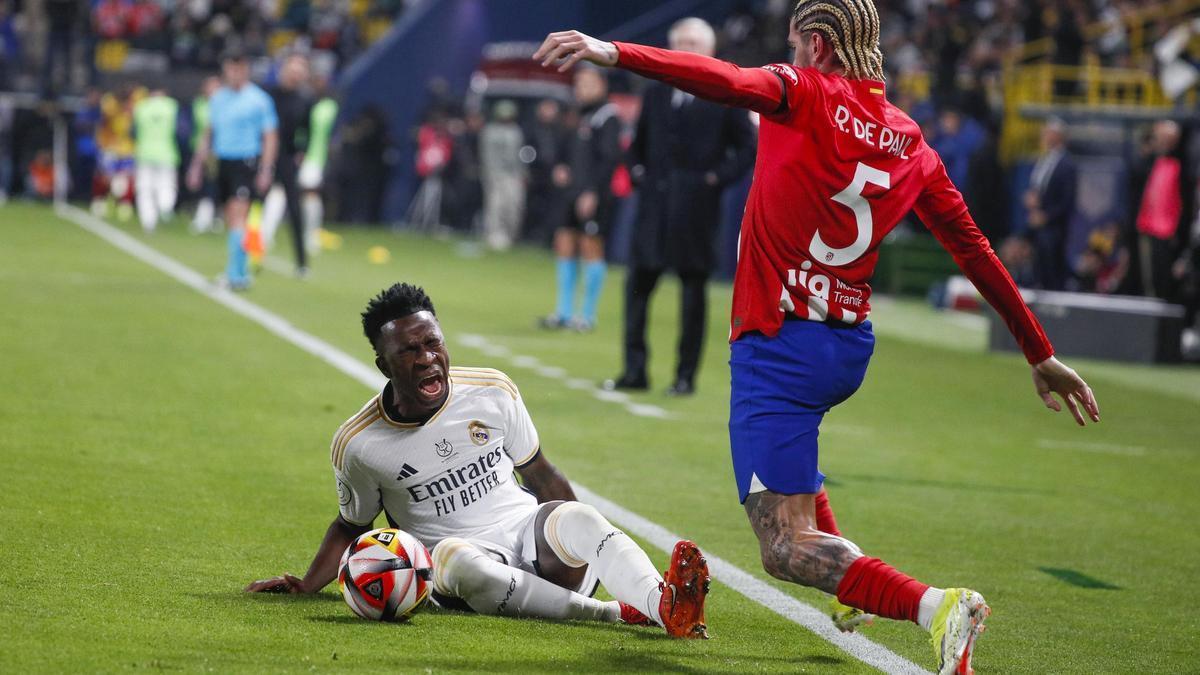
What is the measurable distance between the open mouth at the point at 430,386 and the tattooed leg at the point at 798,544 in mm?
1040

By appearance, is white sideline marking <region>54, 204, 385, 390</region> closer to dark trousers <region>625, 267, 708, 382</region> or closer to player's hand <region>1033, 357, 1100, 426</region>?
dark trousers <region>625, 267, 708, 382</region>

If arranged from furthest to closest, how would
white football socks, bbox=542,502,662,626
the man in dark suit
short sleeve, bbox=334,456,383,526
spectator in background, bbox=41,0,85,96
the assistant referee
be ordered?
spectator in background, bbox=41,0,85,96 < the assistant referee < the man in dark suit < short sleeve, bbox=334,456,383,526 < white football socks, bbox=542,502,662,626

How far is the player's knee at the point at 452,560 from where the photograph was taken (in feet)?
17.8

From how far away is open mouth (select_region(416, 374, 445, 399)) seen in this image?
5.40m

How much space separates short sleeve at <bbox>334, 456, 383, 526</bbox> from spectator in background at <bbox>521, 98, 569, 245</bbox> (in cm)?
2094

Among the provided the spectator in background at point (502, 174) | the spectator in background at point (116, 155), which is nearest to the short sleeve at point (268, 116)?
the spectator in background at point (502, 174)

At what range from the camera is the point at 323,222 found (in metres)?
32.8

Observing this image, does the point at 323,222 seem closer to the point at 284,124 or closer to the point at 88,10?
the point at 88,10

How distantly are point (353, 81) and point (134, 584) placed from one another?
30.4 meters

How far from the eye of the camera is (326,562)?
5586mm

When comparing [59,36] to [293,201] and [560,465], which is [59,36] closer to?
[293,201]

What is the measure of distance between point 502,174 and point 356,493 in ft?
79.0

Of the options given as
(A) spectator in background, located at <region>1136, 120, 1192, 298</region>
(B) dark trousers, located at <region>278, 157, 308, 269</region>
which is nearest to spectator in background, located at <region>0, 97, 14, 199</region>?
(B) dark trousers, located at <region>278, 157, 308, 269</region>

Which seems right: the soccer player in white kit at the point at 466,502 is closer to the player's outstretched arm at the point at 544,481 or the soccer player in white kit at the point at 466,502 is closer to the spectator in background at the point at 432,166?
the player's outstretched arm at the point at 544,481
